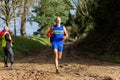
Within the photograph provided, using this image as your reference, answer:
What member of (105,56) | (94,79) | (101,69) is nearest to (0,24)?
(105,56)

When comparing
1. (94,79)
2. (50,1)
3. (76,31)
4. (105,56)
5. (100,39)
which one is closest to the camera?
(94,79)

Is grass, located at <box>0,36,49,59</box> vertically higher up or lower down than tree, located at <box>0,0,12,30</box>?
lower down

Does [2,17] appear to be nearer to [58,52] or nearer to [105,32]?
[105,32]

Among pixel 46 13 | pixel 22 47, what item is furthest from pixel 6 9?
pixel 46 13

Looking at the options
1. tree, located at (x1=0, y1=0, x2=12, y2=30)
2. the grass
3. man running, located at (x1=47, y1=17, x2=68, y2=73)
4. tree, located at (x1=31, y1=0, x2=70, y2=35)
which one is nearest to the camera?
man running, located at (x1=47, y1=17, x2=68, y2=73)

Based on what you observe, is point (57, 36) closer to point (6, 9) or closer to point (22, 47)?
point (22, 47)

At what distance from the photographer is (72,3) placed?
4478 centimetres

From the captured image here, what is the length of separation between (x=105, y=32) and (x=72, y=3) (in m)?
18.7

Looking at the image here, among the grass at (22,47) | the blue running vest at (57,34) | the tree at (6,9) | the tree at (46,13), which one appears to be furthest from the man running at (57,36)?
the tree at (46,13)

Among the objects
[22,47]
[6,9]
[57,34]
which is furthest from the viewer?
[6,9]

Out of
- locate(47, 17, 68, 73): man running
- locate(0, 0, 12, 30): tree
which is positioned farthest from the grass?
locate(47, 17, 68, 73): man running

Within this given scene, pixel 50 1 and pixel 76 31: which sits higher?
pixel 50 1

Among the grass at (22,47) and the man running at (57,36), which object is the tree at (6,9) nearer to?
the grass at (22,47)

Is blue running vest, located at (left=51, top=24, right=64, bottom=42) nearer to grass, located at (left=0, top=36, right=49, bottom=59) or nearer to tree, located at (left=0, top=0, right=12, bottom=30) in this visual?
grass, located at (left=0, top=36, right=49, bottom=59)
